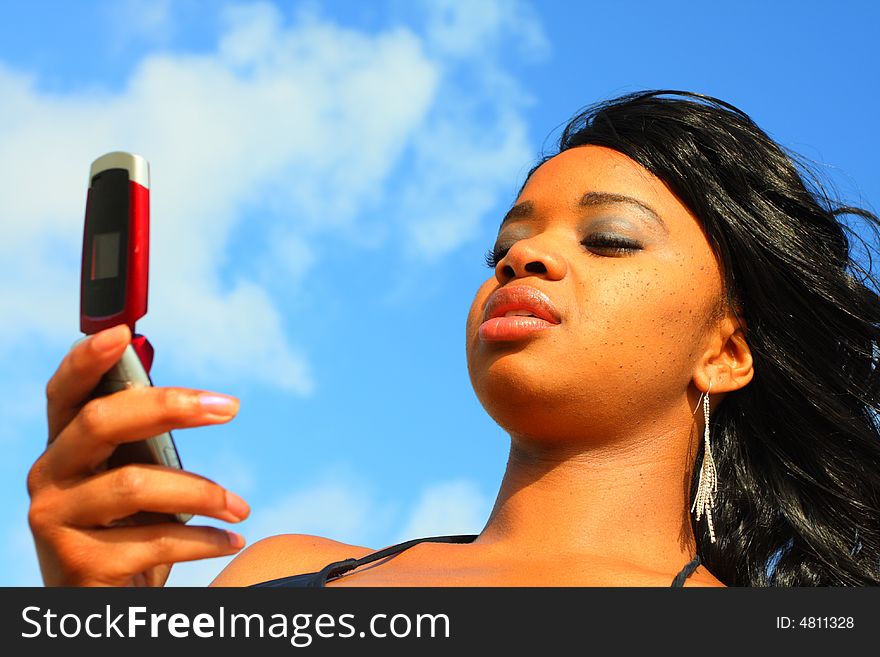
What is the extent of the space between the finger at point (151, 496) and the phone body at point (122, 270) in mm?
82

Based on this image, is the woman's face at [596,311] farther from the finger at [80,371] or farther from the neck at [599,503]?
the finger at [80,371]

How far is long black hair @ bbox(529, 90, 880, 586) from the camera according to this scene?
5109mm

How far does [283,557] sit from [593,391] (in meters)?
1.83

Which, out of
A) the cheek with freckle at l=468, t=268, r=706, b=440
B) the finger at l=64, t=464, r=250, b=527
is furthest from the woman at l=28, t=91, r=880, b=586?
the finger at l=64, t=464, r=250, b=527

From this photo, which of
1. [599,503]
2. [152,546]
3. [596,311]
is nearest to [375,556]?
[599,503]

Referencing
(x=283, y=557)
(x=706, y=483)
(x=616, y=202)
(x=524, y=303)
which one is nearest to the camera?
(x=524, y=303)

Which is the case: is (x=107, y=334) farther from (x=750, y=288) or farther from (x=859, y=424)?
(x=859, y=424)

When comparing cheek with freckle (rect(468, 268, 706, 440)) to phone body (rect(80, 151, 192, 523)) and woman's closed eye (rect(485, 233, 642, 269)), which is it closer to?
woman's closed eye (rect(485, 233, 642, 269))

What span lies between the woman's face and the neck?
0.13 m

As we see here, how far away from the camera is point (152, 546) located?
290 centimetres

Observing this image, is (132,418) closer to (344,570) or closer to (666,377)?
(344,570)

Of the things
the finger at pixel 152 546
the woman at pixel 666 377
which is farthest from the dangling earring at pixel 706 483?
the finger at pixel 152 546
